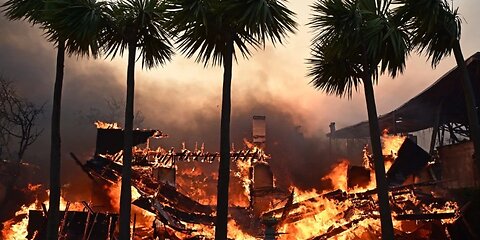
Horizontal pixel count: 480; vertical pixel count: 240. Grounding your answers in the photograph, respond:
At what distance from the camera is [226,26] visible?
8.52 meters

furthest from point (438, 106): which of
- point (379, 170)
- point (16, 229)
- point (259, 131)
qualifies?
point (16, 229)

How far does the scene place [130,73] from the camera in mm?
9117

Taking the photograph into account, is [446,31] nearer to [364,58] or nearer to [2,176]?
[364,58]

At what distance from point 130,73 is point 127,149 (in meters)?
1.85

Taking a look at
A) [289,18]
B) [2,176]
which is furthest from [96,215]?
[2,176]

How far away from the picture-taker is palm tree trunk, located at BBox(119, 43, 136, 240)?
805 centimetres

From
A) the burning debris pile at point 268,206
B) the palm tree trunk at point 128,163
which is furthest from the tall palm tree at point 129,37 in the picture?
the burning debris pile at point 268,206

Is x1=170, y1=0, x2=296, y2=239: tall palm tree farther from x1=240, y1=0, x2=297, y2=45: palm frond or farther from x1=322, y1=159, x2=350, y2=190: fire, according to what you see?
x1=322, y1=159, x2=350, y2=190: fire

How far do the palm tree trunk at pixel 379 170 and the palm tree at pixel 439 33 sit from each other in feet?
5.80

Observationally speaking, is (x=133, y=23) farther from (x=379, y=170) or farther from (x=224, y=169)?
(x=379, y=170)

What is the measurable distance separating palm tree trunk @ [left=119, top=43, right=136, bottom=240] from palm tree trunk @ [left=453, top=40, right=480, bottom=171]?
7.53 meters

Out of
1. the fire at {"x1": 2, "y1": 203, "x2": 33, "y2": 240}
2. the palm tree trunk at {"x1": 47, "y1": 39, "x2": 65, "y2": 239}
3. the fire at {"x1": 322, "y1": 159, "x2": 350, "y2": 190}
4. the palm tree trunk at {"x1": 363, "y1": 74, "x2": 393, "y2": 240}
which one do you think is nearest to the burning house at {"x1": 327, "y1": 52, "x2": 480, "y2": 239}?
the fire at {"x1": 322, "y1": 159, "x2": 350, "y2": 190}

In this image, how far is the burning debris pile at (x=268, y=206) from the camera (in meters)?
14.0

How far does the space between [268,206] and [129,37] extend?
16857mm
